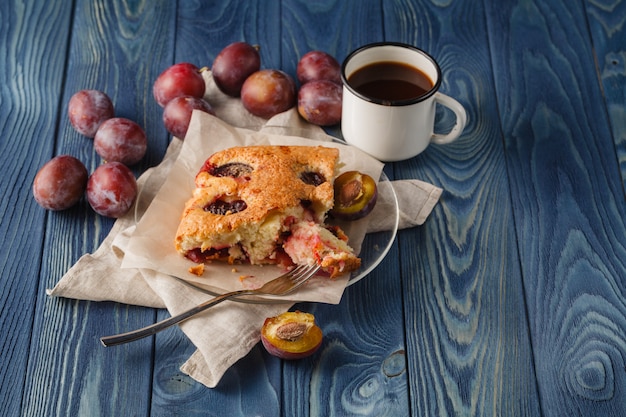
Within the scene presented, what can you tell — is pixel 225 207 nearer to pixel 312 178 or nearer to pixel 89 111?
pixel 312 178

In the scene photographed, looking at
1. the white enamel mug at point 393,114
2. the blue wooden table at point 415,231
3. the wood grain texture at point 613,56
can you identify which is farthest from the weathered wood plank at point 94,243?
the wood grain texture at point 613,56

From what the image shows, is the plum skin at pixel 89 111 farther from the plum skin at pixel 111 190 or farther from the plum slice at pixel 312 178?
the plum slice at pixel 312 178

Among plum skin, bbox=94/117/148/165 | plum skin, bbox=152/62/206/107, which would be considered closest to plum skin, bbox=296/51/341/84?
plum skin, bbox=152/62/206/107

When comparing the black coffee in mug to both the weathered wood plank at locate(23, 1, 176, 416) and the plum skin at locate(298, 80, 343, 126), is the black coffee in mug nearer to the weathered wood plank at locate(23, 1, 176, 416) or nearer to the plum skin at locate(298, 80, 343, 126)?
the plum skin at locate(298, 80, 343, 126)

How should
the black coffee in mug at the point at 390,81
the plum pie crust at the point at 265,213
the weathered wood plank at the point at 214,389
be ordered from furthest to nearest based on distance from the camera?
the black coffee in mug at the point at 390,81, the plum pie crust at the point at 265,213, the weathered wood plank at the point at 214,389

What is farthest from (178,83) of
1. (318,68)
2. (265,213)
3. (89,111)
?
(265,213)

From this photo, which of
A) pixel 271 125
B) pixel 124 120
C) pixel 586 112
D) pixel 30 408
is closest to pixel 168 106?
pixel 124 120
